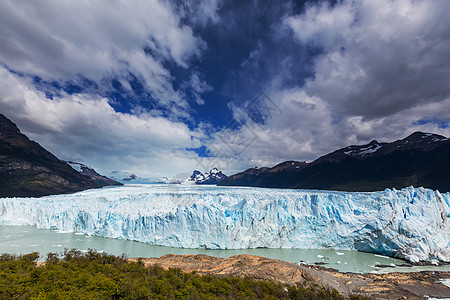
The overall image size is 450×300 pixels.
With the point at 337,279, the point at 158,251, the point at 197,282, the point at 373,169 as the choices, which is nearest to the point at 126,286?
the point at 197,282

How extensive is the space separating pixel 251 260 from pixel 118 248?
13.4 m

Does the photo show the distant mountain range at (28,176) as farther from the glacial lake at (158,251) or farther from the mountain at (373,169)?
the mountain at (373,169)

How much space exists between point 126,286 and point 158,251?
38.6 ft

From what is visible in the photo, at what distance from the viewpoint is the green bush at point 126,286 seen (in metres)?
7.37

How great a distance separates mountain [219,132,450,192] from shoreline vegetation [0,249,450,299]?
205ft

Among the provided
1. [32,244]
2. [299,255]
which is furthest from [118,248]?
[299,255]

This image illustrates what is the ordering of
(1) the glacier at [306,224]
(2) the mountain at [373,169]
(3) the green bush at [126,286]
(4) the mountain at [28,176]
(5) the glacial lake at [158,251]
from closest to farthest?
(3) the green bush at [126,286]
(5) the glacial lake at [158,251]
(1) the glacier at [306,224]
(4) the mountain at [28,176]
(2) the mountain at [373,169]

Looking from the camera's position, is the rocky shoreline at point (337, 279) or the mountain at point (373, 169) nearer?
the rocky shoreline at point (337, 279)

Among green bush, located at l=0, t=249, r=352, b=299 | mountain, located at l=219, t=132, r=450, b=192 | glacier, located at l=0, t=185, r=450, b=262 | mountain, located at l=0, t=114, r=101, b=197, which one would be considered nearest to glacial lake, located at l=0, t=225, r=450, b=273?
glacier, located at l=0, t=185, r=450, b=262

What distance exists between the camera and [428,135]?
93.2 metres

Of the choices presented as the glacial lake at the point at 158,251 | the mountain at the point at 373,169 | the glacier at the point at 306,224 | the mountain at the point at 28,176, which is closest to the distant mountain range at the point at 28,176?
the mountain at the point at 28,176

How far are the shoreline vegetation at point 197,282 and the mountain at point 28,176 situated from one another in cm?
6912

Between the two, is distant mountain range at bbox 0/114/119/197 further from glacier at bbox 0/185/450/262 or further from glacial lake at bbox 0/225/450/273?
glacier at bbox 0/185/450/262

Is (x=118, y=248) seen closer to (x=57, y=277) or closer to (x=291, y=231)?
(x=57, y=277)
